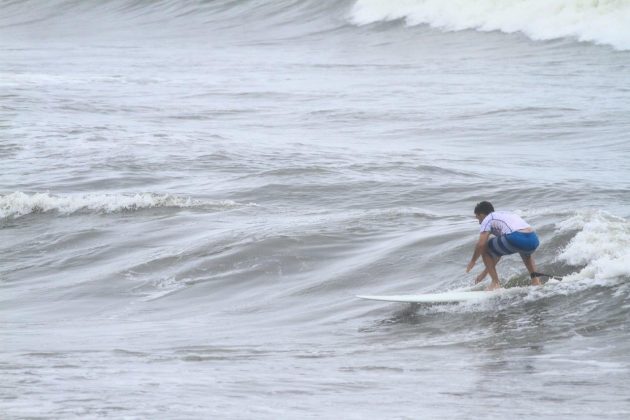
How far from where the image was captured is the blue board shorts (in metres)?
9.44

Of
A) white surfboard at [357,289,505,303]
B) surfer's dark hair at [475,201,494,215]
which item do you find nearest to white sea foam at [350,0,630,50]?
surfer's dark hair at [475,201,494,215]

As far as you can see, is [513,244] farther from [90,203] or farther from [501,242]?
[90,203]

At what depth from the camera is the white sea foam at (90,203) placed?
14844mm

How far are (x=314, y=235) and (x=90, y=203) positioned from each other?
406 cm

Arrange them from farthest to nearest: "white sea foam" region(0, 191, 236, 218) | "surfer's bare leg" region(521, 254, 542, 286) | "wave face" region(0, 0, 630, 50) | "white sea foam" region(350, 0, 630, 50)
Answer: "wave face" region(0, 0, 630, 50)
"white sea foam" region(350, 0, 630, 50)
"white sea foam" region(0, 191, 236, 218)
"surfer's bare leg" region(521, 254, 542, 286)

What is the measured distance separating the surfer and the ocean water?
35cm

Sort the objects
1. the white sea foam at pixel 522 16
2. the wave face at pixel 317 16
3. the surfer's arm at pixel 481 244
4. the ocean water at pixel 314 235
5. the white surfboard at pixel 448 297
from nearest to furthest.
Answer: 1. the ocean water at pixel 314 235
2. the white surfboard at pixel 448 297
3. the surfer's arm at pixel 481 244
4. the white sea foam at pixel 522 16
5. the wave face at pixel 317 16

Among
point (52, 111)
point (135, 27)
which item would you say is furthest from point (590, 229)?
point (135, 27)

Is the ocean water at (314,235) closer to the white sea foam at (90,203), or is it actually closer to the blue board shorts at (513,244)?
the white sea foam at (90,203)

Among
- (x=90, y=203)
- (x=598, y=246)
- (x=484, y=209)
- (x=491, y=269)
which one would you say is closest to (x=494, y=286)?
(x=491, y=269)

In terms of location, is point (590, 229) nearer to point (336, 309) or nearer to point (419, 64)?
point (336, 309)

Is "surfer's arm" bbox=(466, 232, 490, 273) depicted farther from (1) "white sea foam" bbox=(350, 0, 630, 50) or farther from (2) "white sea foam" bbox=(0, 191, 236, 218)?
(1) "white sea foam" bbox=(350, 0, 630, 50)

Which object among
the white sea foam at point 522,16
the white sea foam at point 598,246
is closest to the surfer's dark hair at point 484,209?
the white sea foam at point 598,246

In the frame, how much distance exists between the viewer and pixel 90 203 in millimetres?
15188
